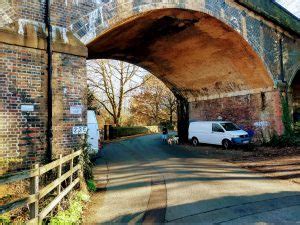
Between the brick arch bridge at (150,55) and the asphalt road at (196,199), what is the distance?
91.4 inches

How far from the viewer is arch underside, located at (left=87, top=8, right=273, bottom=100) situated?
1158 cm

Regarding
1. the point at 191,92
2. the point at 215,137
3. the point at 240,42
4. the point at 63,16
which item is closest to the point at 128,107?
the point at 191,92

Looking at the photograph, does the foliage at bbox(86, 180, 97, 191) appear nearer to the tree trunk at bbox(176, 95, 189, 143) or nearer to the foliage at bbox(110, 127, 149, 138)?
the tree trunk at bbox(176, 95, 189, 143)

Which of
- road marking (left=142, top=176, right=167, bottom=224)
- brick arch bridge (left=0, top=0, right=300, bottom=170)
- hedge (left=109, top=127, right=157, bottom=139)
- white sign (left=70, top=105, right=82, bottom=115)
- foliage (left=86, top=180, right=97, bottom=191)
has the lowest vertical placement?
road marking (left=142, top=176, right=167, bottom=224)

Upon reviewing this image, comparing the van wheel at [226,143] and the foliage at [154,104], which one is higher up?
the foliage at [154,104]

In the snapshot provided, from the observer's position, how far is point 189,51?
15.0m

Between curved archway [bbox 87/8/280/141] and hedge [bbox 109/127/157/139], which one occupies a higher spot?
curved archway [bbox 87/8/280/141]

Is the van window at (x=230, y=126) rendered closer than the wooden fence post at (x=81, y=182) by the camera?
No

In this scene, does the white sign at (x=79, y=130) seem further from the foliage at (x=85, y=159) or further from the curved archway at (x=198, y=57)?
the curved archway at (x=198, y=57)

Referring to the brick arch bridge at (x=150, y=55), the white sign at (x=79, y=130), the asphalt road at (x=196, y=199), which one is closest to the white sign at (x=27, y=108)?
the brick arch bridge at (x=150, y=55)

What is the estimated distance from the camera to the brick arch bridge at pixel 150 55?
7164mm

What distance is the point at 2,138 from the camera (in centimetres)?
677

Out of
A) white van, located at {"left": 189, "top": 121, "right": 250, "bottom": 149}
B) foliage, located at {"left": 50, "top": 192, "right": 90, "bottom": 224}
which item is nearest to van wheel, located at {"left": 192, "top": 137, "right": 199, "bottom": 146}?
white van, located at {"left": 189, "top": 121, "right": 250, "bottom": 149}

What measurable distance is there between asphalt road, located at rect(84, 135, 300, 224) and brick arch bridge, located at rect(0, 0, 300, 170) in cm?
232
